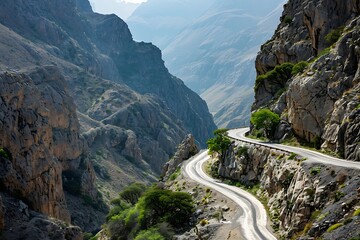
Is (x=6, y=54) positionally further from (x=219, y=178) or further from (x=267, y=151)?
(x=267, y=151)

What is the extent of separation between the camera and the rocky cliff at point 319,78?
55000mm

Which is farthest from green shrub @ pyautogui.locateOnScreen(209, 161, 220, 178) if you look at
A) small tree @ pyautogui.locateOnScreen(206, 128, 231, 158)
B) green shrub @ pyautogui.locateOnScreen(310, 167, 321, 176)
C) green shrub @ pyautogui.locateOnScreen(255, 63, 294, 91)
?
Answer: green shrub @ pyautogui.locateOnScreen(310, 167, 321, 176)

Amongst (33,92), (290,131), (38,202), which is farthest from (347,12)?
(33,92)

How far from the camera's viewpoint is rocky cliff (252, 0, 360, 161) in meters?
55.0

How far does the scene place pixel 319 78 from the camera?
212 ft

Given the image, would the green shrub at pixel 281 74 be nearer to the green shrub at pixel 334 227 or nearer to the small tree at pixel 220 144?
the small tree at pixel 220 144

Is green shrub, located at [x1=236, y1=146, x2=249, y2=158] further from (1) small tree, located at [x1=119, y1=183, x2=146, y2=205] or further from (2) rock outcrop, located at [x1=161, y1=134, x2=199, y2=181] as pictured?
(1) small tree, located at [x1=119, y1=183, x2=146, y2=205]

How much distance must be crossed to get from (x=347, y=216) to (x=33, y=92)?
93486 mm

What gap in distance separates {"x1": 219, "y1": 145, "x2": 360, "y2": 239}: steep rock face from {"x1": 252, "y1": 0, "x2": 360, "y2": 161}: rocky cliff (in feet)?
22.1

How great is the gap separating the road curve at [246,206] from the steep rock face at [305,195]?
138 cm

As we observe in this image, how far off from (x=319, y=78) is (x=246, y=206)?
920 inches

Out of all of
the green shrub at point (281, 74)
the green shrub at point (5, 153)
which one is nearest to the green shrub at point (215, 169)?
the green shrub at point (281, 74)

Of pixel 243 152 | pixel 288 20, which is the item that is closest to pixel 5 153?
pixel 243 152

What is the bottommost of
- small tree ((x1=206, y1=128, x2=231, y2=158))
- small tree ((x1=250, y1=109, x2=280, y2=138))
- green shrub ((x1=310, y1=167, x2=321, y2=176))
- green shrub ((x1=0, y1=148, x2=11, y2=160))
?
green shrub ((x1=310, y1=167, x2=321, y2=176))
